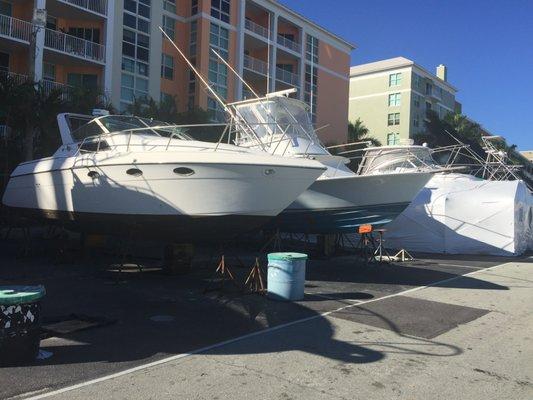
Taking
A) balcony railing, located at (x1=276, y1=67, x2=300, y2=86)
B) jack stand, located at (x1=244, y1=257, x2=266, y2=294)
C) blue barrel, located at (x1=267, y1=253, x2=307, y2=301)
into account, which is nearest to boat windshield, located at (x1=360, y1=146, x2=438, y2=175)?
jack stand, located at (x1=244, y1=257, x2=266, y2=294)

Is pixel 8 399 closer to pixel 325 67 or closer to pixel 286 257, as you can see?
pixel 286 257

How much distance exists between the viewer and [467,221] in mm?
18188

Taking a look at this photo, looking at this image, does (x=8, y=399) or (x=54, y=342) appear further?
(x=54, y=342)

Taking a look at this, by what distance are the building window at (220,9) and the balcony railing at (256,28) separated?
208 cm

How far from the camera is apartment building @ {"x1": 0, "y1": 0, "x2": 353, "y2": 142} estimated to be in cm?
2566

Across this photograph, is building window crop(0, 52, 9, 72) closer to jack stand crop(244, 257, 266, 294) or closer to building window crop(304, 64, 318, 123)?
jack stand crop(244, 257, 266, 294)

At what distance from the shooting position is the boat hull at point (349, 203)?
12.9m

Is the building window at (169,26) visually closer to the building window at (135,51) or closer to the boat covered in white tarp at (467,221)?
the building window at (135,51)

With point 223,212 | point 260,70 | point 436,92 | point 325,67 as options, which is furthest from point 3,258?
point 436,92

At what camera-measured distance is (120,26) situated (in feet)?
94.8

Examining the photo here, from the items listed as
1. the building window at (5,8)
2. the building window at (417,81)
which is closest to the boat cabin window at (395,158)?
the building window at (5,8)

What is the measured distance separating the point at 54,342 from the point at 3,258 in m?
7.17

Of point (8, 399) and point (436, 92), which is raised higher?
point (436, 92)

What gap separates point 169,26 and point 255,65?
7124mm
